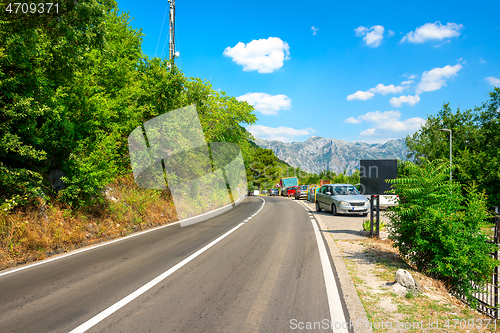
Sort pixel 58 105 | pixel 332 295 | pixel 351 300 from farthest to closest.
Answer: pixel 58 105 → pixel 332 295 → pixel 351 300

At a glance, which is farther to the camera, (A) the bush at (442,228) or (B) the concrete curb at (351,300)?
(A) the bush at (442,228)

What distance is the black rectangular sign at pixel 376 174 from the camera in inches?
337

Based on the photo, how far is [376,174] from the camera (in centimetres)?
876

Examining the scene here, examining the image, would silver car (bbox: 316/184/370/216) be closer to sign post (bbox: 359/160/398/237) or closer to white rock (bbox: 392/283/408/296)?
sign post (bbox: 359/160/398/237)

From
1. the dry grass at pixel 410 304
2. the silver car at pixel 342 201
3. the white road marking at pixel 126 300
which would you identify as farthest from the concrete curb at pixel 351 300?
the silver car at pixel 342 201

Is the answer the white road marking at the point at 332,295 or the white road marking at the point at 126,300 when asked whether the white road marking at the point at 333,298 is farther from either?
the white road marking at the point at 126,300

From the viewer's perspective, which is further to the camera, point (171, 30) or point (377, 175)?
point (171, 30)

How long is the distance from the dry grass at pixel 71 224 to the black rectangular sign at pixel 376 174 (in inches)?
337

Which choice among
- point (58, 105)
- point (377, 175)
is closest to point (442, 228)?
point (377, 175)

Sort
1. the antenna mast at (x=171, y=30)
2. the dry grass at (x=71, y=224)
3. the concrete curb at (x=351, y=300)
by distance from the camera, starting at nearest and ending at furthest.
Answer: the concrete curb at (x=351, y=300) < the dry grass at (x=71, y=224) < the antenna mast at (x=171, y=30)

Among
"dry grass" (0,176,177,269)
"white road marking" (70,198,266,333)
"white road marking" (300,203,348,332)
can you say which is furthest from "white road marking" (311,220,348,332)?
"dry grass" (0,176,177,269)

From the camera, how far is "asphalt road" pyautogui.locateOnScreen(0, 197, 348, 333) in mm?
3627

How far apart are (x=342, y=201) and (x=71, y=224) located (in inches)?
520

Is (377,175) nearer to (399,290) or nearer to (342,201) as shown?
(399,290)
